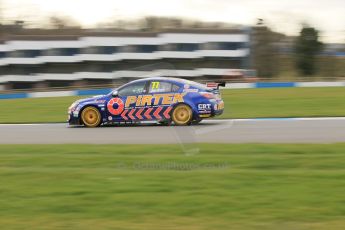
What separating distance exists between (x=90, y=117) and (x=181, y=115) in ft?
8.86

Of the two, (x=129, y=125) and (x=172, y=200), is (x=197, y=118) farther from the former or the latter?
(x=172, y=200)

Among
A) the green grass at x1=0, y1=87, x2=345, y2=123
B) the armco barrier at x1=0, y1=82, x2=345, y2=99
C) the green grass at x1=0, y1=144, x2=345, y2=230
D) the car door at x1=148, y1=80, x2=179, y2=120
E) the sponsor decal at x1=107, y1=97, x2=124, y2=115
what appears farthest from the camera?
the armco barrier at x1=0, y1=82, x2=345, y2=99

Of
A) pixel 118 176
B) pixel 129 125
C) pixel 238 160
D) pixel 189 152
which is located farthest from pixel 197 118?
pixel 118 176

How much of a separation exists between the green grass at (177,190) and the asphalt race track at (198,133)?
211cm

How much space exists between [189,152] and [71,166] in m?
2.16

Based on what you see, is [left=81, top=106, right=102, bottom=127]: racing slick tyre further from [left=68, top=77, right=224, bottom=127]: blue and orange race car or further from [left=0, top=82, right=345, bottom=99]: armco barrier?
[left=0, top=82, right=345, bottom=99]: armco barrier

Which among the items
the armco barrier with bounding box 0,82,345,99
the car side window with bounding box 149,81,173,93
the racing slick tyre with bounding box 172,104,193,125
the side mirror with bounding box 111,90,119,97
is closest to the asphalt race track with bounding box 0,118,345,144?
the racing slick tyre with bounding box 172,104,193,125

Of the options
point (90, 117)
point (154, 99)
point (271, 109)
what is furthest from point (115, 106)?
point (271, 109)

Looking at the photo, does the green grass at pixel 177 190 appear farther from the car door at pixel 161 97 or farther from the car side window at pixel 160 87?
the car side window at pixel 160 87

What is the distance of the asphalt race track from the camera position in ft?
37.5

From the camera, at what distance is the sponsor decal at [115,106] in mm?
14859

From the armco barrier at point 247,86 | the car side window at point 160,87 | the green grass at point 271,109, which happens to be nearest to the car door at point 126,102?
the car side window at point 160,87

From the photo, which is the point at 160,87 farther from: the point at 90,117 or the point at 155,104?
the point at 90,117

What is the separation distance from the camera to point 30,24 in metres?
87.6
